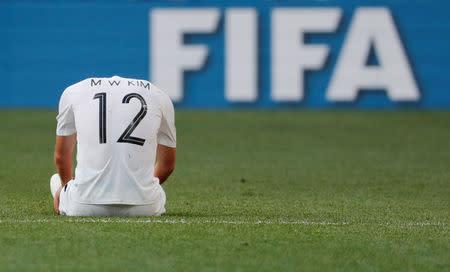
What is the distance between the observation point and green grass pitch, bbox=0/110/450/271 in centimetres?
588

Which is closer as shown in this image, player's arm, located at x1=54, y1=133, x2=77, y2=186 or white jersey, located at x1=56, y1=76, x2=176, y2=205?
white jersey, located at x1=56, y1=76, x2=176, y2=205

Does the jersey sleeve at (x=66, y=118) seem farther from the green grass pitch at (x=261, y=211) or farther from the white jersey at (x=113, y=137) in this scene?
the green grass pitch at (x=261, y=211)

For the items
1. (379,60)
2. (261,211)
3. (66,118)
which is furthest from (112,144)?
(379,60)

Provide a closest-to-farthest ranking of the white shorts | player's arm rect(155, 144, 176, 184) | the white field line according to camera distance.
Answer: the white field line < the white shorts < player's arm rect(155, 144, 176, 184)

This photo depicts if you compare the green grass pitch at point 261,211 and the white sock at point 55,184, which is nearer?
the green grass pitch at point 261,211

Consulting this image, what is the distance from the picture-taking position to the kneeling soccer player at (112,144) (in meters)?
7.11

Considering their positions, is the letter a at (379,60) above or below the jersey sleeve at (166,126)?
below

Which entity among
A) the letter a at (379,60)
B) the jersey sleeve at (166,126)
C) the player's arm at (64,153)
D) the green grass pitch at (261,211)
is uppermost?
the jersey sleeve at (166,126)

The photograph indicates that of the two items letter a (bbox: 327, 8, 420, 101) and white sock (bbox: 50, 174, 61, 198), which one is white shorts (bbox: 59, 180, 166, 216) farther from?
letter a (bbox: 327, 8, 420, 101)

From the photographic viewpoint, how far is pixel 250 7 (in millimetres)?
23094

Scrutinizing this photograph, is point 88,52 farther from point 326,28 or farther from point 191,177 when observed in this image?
point 191,177

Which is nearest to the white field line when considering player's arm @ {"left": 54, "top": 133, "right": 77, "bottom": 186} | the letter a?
player's arm @ {"left": 54, "top": 133, "right": 77, "bottom": 186}

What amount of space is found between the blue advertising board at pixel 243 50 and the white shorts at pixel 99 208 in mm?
15552

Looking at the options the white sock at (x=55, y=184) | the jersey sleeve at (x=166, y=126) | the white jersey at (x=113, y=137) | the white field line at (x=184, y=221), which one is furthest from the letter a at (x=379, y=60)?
the white jersey at (x=113, y=137)
